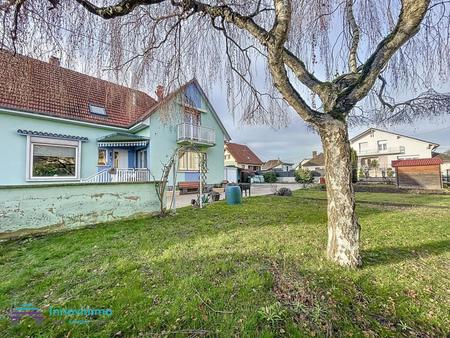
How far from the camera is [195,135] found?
1539 centimetres

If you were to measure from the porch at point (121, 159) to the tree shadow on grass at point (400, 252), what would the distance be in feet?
34.5

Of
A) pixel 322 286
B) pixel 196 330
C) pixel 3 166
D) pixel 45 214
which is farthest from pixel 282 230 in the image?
pixel 3 166

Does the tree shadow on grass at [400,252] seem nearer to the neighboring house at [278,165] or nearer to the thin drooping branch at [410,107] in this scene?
the thin drooping branch at [410,107]

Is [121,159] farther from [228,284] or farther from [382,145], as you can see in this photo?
[382,145]

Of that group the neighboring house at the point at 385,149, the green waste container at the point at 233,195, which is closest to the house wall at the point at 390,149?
the neighboring house at the point at 385,149

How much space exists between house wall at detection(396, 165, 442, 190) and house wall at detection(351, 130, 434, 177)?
1653cm

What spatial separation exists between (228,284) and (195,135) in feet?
43.9

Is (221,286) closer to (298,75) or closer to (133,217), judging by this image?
(298,75)

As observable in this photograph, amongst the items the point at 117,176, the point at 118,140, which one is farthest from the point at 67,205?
the point at 118,140

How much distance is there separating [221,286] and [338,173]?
2.13m

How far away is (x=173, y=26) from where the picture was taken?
384 cm

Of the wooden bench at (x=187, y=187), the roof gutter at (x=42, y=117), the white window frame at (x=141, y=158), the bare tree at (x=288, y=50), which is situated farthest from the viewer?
the wooden bench at (x=187, y=187)

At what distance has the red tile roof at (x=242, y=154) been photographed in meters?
34.2

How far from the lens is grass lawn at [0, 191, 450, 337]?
2.05 metres
